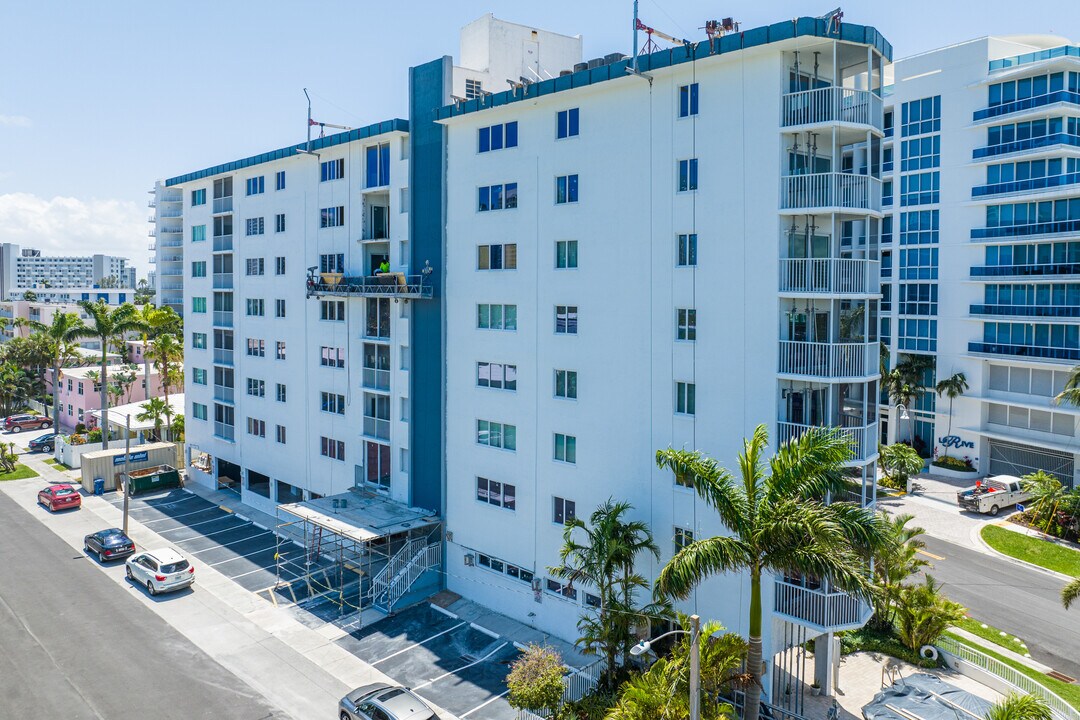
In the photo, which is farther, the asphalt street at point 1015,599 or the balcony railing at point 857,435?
the asphalt street at point 1015,599

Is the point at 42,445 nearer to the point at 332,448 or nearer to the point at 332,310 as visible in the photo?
the point at 332,448

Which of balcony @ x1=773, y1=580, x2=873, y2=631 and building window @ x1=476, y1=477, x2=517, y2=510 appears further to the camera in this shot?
building window @ x1=476, y1=477, x2=517, y2=510

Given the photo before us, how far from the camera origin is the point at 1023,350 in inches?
2024

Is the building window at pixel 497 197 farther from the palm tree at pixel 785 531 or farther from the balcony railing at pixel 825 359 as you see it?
the palm tree at pixel 785 531

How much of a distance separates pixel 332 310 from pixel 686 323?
22.1 meters

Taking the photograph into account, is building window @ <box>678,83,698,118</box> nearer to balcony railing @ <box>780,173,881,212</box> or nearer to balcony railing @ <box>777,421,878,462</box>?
balcony railing @ <box>780,173,881,212</box>

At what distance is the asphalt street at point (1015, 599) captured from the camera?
98.7ft

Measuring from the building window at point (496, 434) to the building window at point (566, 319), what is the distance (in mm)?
4762

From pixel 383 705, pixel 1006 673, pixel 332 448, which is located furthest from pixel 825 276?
pixel 332 448

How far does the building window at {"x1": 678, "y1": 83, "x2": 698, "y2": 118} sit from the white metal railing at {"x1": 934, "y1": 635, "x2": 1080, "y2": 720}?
21467 mm

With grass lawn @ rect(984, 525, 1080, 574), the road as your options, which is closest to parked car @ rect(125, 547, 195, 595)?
the road

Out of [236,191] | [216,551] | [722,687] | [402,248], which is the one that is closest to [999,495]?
[722,687]

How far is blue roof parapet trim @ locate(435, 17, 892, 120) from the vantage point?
22.7m

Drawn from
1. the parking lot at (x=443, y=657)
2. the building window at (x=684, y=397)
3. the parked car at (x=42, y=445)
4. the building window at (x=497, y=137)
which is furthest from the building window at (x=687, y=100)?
the parked car at (x=42, y=445)
